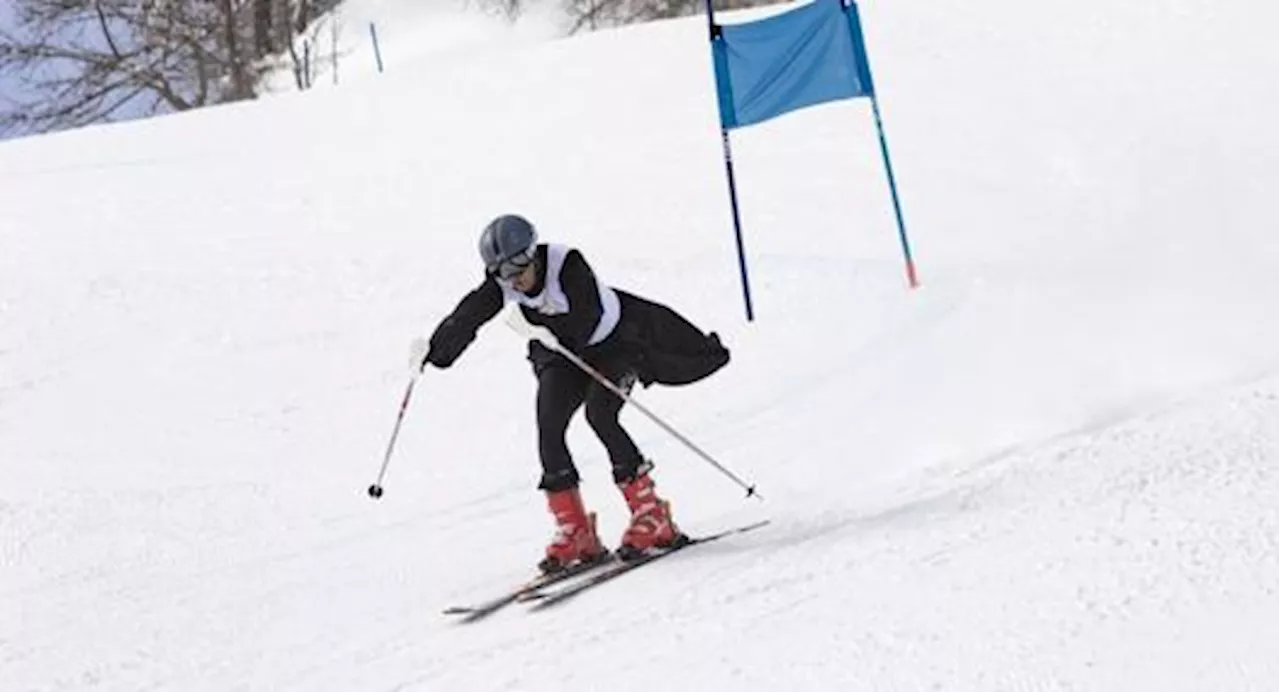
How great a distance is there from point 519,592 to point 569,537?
0.35 metres

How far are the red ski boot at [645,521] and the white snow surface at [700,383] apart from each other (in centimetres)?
19

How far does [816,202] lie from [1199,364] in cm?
510

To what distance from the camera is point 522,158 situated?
1427cm

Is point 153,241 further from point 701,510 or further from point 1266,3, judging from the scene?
point 1266,3

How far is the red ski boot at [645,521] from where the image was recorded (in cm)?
631

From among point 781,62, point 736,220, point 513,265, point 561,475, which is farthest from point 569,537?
point 781,62

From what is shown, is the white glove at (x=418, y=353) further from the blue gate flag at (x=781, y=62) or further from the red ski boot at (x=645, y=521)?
the blue gate flag at (x=781, y=62)

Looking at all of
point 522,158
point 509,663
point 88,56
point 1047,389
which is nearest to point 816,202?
point 522,158

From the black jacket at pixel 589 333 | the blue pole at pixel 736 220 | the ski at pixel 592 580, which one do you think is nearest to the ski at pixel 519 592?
the ski at pixel 592 580

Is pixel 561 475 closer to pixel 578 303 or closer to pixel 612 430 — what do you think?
pixel 612 430

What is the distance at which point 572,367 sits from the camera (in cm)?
→ 637

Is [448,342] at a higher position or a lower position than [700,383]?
higher

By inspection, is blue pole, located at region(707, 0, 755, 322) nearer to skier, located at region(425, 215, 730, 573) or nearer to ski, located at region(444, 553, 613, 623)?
skier, located at region(425, 215, 730, 573)

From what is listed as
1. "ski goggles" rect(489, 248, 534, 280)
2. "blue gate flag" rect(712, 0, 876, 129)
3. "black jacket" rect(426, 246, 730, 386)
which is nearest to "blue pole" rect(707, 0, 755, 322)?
"blue gate flag" rect(712, 0, 876, 129)
